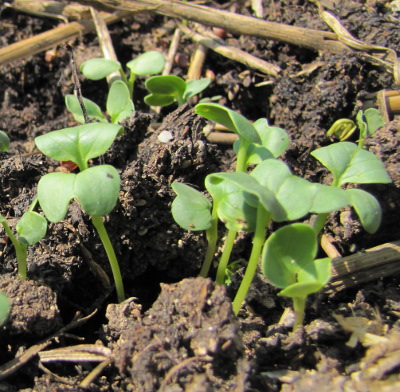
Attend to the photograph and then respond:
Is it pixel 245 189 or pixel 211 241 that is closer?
pixel 245 189

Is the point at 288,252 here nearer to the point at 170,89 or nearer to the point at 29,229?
the point at 29,229

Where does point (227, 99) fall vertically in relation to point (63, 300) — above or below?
above

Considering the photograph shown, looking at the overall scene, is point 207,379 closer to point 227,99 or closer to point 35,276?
point 35,276

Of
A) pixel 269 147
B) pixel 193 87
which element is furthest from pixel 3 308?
A: pixel 193 87

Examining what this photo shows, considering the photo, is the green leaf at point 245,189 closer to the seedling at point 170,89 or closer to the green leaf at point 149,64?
the seedling at point 170,89

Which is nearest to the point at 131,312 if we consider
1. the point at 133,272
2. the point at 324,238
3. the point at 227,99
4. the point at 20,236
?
the point at 133,272

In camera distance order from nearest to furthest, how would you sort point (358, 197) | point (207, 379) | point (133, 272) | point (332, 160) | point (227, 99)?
point (207, 379), point (358, 197), point (332, 160), point (133, 272), point (227, 99)
